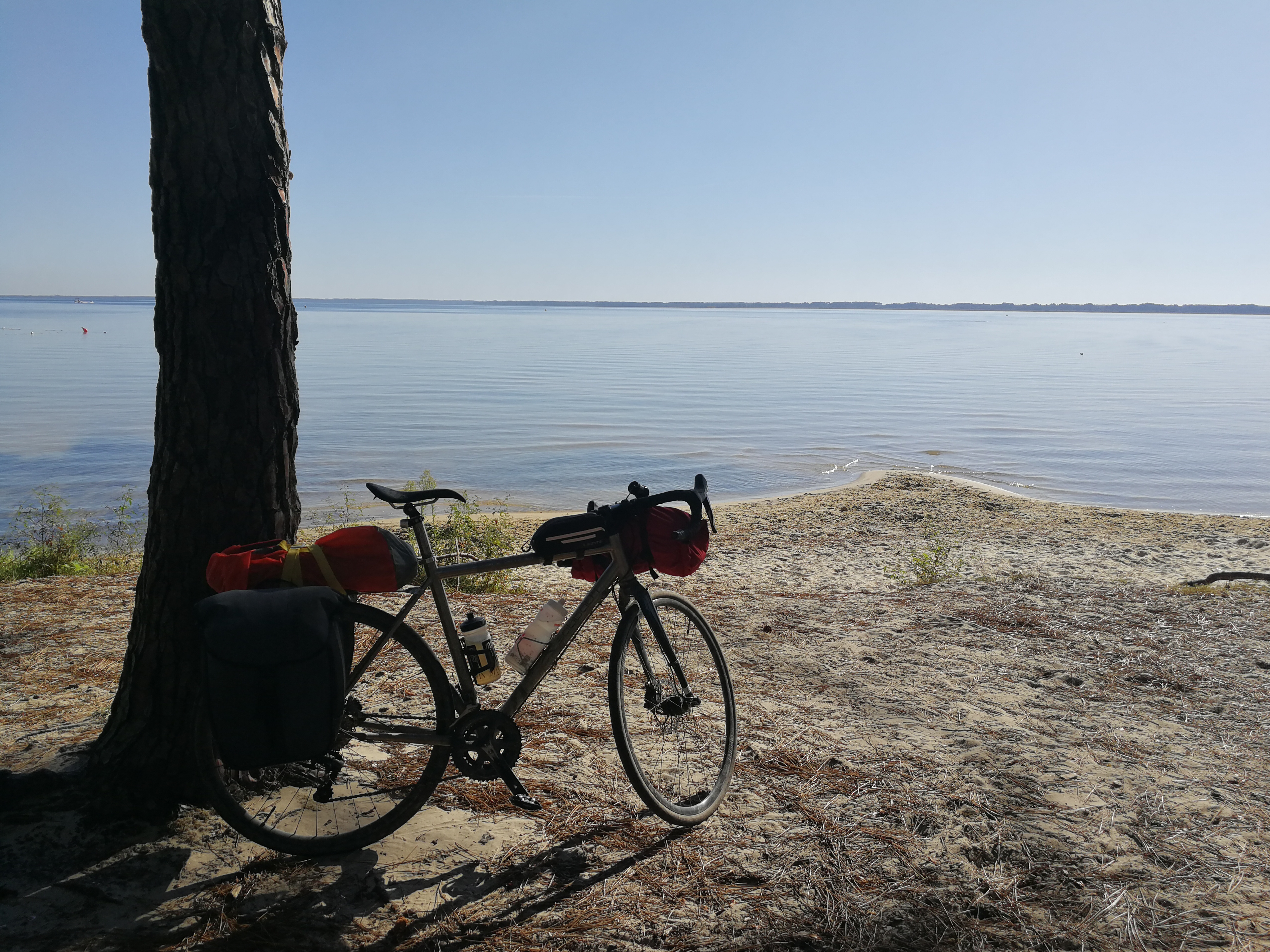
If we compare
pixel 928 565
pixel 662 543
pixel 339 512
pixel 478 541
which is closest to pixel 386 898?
pixel 662 543

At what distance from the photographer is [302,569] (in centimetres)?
295

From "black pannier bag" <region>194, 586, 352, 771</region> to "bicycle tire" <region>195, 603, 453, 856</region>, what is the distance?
11.0 inches

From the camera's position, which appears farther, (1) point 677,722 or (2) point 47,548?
(2) point 47,548

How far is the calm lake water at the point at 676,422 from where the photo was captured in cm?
1812

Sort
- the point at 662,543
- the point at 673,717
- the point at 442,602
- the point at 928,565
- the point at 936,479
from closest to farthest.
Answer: the point at 442,602 < the point at 662,543 < the point at 673,717 < the point at 928,565 < the point at 936,479

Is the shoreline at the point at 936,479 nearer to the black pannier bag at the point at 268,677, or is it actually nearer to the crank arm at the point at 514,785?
the crank arm at the point at 514,785

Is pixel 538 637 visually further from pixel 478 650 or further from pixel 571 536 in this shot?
pixel 571 536

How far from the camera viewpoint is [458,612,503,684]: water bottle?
322 cm

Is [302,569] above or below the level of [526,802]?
above

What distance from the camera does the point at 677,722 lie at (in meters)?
3.79

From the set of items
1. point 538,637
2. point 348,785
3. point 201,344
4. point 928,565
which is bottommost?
point 928,565

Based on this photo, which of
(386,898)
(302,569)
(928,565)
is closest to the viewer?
(386,898)

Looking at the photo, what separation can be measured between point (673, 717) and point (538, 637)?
77 centimetres

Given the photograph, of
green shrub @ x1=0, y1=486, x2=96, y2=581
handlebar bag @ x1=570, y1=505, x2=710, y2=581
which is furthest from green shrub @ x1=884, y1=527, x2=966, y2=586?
green shrub @ x1=0, y1=486, x2=96, y2=581
